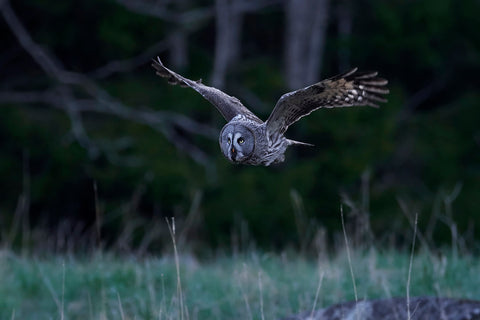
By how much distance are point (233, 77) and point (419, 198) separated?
13.3 ft

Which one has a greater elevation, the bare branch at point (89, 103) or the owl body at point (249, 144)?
the bare branch at point (89, 103)

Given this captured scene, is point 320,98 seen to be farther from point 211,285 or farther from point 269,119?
point 211,285

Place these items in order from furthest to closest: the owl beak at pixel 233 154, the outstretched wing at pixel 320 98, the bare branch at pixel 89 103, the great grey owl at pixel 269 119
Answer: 1. the bare branch at pixel 89 103
2. the outstretched wing at pixel 320 98
3. the great grey owl at pixel 269 119
4. the owl beak at pixel 233 154

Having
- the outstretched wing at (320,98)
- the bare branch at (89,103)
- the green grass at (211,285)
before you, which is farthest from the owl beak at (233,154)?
the bare branch at (89,103)

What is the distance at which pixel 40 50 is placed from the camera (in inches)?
567

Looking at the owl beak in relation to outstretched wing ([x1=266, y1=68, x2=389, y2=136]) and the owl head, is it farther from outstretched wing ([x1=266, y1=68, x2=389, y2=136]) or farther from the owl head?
outstretched wing ([x1=266, y1=68, x2=389, y2=136])

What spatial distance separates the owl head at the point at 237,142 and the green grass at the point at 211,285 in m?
1.57

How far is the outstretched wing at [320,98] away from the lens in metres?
4.07

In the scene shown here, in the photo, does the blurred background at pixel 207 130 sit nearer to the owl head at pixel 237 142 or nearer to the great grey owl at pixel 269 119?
the great grey owl at pixel 269 119

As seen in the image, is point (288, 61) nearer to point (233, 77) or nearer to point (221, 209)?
point (233, 77)

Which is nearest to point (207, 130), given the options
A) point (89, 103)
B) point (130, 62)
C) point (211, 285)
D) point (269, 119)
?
point (130, 62)

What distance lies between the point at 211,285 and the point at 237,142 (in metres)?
2.87

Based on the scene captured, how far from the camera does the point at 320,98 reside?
451 cm

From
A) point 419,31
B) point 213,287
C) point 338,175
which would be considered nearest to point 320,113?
point 338,175
